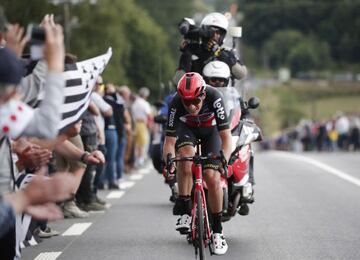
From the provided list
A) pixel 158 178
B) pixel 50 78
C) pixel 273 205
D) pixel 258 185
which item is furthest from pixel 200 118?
pixel 158 178

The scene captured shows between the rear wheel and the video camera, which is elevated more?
the video camera

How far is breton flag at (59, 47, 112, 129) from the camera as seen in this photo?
7.19 meters

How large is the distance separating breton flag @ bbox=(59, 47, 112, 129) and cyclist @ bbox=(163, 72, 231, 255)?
1287 mm

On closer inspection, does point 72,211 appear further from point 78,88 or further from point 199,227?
point 78,88

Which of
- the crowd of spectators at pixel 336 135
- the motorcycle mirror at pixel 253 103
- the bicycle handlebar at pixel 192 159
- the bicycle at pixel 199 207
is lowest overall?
the crowd of spectators at pixel 336 135

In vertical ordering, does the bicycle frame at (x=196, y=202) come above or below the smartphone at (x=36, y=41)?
below

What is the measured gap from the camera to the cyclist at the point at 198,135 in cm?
970

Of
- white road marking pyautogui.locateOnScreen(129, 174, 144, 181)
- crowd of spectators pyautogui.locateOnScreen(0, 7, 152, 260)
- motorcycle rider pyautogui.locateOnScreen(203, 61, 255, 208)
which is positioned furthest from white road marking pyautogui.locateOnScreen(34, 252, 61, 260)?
white road marking pyautogui.locateOnScreen(129, 174, 144, 181)

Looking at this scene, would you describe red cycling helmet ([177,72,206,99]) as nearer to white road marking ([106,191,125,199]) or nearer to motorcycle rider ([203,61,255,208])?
motorcycle rider ([203,61,255,208])

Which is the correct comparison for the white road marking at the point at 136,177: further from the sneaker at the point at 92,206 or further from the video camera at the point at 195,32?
the video camera at the point at 195,32

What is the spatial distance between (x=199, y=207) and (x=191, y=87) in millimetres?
985

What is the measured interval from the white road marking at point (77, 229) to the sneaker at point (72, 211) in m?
0.85

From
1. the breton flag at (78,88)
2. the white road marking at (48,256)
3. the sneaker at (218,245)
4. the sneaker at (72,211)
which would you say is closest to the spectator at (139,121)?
the sneaker at (72,211)

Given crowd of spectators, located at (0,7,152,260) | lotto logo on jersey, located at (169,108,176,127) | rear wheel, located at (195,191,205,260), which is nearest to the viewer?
crowd of spectators, located at (0,7,152,260)
